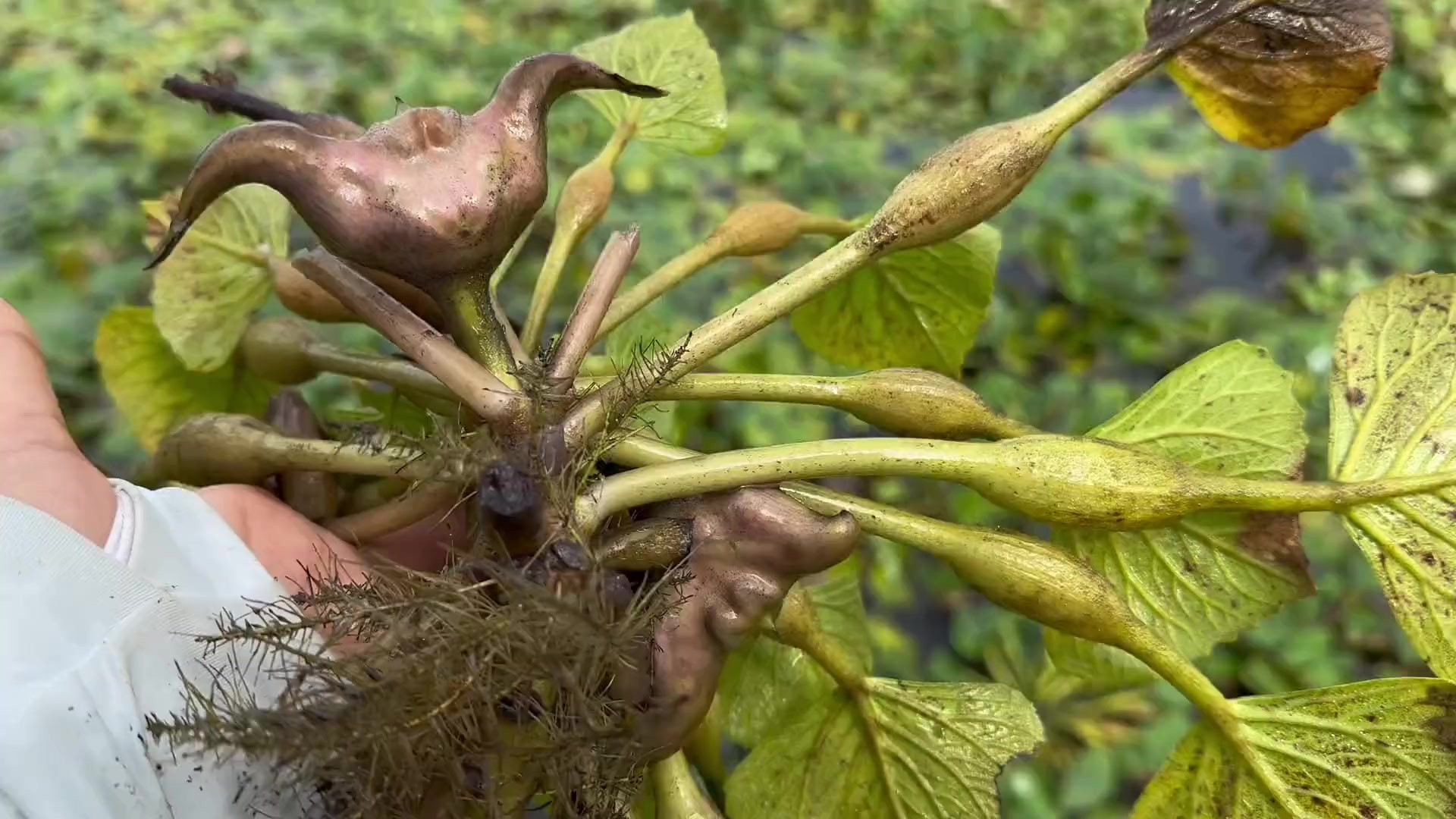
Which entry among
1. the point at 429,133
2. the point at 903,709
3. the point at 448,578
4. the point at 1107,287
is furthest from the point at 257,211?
the point at 1107,287

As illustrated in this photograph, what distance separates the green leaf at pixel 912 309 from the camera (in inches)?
34.3

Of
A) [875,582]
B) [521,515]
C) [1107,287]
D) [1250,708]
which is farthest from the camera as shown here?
[1107,287]

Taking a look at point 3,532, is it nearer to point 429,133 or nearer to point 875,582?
point 429,133

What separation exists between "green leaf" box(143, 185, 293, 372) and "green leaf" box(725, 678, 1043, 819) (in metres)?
0.57

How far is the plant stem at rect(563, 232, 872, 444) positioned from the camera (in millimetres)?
645

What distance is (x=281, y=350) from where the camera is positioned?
33.5 inches

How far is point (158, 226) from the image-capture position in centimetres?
94

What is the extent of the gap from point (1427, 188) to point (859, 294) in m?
1.25

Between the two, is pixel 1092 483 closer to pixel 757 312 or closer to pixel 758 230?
pixel 757 312

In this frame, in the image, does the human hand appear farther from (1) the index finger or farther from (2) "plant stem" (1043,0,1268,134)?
(2) "plant stem" (1043,0,1268,134)

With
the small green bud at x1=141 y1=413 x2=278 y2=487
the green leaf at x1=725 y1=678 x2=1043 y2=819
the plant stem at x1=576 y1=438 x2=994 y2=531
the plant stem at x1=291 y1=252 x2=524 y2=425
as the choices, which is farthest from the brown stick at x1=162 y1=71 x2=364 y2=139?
the green leaf at x1=725 y1=678 x2=1043 y2=819

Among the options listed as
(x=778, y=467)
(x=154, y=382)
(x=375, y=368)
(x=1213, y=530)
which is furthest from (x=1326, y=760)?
(x=154, y=382)

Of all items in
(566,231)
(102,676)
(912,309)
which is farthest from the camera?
(912,309)

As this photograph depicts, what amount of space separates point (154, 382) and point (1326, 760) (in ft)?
3.28
